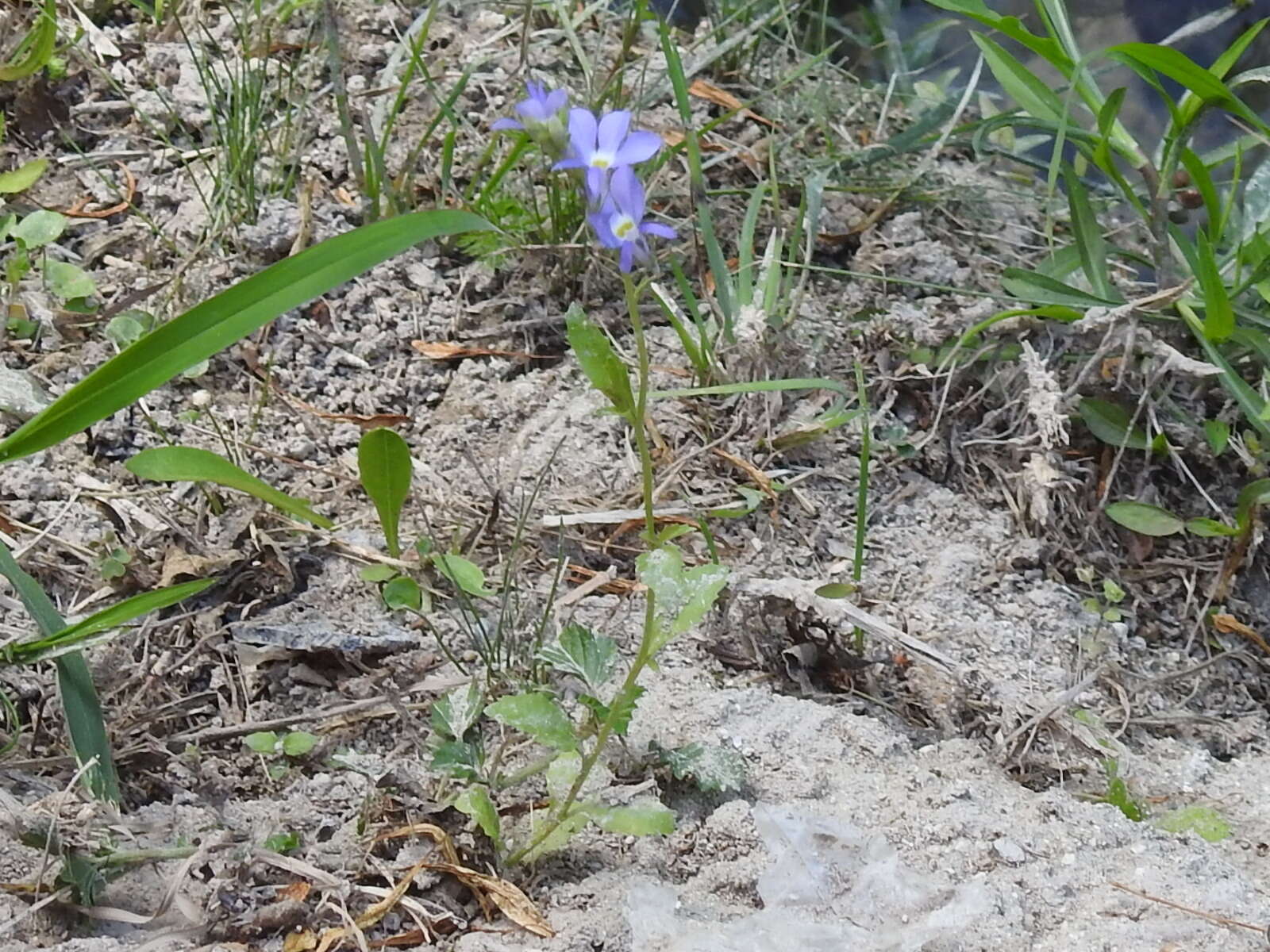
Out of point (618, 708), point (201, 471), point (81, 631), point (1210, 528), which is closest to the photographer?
point (618, 708)

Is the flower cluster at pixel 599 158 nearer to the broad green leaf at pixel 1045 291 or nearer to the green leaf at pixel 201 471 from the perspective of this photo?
the green leaf at pixel 201 471

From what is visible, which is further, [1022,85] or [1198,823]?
[1022,85]

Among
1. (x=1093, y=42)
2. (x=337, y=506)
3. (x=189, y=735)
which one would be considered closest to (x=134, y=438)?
(x=337, y=506)

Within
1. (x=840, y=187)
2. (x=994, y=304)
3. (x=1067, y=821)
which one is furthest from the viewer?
(x=840, y=187)

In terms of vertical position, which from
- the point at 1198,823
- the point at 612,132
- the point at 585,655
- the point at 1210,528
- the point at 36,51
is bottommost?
the point at 1198,823

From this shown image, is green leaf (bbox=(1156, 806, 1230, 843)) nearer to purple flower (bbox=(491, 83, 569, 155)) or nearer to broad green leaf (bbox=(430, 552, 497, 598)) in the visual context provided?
broad green leaf (bbox=(430, 552, 497, 598))

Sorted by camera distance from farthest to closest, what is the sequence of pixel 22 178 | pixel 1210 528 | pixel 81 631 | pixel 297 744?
pixel 22 178, pixel 1210 528, pixel 297 744, pixel 81 631

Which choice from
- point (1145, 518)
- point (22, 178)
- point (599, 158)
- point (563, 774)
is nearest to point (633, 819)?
point (563, 774)

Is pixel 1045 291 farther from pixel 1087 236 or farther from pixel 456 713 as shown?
pixel 456 713

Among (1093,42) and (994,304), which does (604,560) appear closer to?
(994,304)
